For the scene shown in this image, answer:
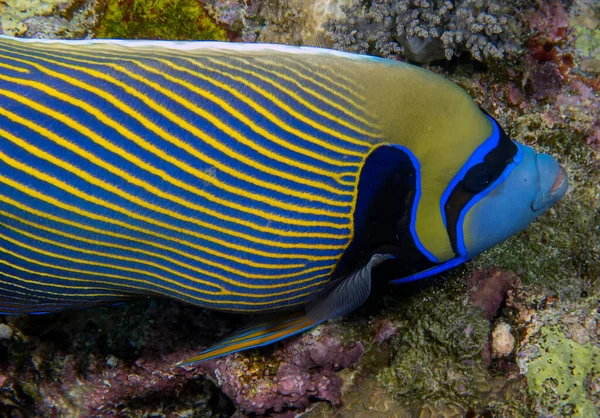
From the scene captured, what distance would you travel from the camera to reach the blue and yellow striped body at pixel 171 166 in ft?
4.06

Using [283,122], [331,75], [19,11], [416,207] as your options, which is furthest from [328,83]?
[19,11]

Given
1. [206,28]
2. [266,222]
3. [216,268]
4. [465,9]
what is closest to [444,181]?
[266,222]

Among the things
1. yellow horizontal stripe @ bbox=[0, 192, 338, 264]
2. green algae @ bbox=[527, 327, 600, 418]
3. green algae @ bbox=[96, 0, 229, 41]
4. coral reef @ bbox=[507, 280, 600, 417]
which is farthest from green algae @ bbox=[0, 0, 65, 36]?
green algae @ bbox=[527, 327, 600, 418]

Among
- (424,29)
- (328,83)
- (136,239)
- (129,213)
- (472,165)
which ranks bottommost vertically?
(136,239)

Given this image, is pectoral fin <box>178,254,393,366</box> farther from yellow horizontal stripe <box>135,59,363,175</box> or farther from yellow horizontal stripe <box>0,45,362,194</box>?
yellow horizontal stripe <box>0,45,362,194</box>

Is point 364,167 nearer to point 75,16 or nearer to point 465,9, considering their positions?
point 465,9

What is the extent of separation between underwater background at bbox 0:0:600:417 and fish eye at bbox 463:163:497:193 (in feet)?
3.12

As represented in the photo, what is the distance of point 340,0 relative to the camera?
109 inches

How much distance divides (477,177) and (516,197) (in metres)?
0.18

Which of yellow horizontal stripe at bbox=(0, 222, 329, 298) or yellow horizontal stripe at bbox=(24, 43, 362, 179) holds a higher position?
yellow horizontal stripe at bbox=(24, 43, 362, 179)

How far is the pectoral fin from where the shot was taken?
170 centimetres

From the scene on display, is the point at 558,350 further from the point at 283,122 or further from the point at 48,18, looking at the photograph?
the point at 48,18

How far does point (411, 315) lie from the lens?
240 cm

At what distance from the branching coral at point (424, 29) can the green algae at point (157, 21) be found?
833mm
